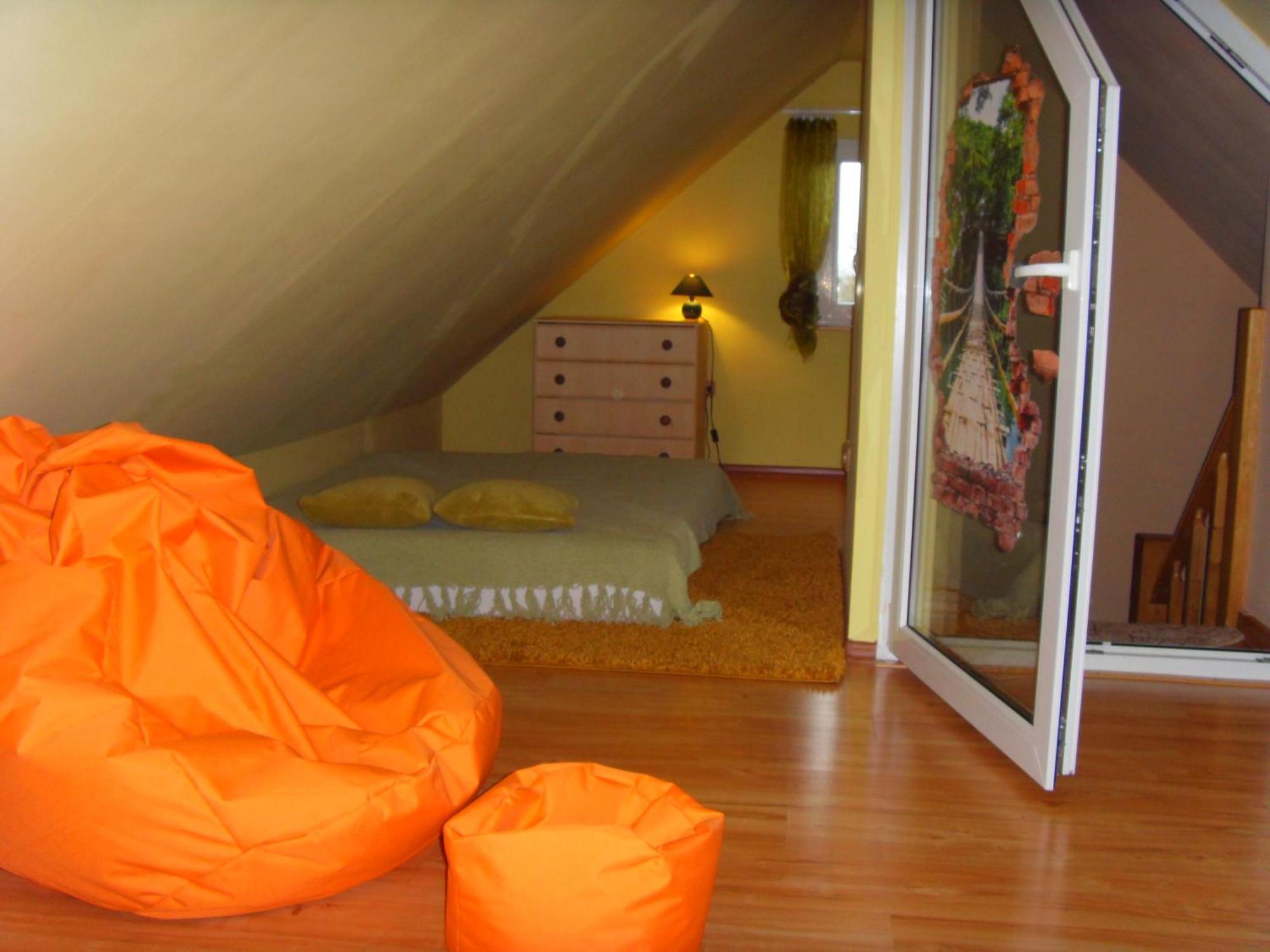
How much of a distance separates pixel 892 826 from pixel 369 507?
6.33 feet

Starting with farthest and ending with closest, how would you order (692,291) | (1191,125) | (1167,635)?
(692,291)
(1191,125)
(1167,635)

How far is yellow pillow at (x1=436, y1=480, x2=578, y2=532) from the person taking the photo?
3566 mm

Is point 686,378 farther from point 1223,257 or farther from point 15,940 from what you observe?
point 15,940

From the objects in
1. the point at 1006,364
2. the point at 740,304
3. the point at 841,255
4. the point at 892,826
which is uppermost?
the point at 841,255

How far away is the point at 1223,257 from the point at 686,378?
2.43 meters

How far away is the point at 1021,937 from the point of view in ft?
6.23

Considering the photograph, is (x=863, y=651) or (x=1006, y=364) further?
(x=863, y=651)

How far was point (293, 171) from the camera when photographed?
95.0 inches

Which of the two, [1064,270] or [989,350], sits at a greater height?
[1064,270]

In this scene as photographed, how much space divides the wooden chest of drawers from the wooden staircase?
7.73ft

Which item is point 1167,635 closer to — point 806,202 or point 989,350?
point 989,350

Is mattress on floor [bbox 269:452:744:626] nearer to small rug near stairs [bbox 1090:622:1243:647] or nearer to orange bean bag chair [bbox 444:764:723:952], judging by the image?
small rug near stairs [bbox 1090:622:1243:647]

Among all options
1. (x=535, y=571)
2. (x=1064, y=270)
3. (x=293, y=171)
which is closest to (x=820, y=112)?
(x=535, y=571)

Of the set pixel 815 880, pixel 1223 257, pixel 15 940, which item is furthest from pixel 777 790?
pixel 1223 257
